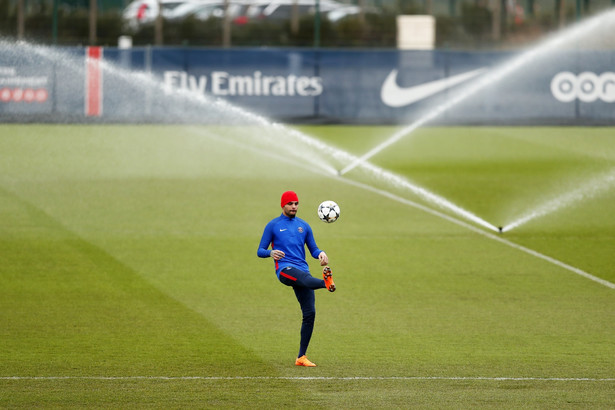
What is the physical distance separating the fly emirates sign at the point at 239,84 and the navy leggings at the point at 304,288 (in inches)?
906

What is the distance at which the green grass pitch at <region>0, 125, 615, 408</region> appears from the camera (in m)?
11.2

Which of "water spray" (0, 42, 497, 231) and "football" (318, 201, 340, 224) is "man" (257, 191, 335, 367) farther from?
"water spray" (0, 42, 497, 231)

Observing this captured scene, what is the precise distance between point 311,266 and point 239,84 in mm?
16418

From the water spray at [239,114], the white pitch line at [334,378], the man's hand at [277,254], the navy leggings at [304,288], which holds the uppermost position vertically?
the water spray at [239,114]

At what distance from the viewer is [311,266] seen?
18609 mm

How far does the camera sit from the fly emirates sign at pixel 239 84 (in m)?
34.0

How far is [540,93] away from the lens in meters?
34.7

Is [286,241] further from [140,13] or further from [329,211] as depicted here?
[140,13]

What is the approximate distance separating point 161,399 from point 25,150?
2068 cm

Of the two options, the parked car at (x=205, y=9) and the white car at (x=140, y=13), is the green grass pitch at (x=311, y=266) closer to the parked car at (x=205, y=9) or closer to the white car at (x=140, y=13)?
the white car at (x=140, y=13)

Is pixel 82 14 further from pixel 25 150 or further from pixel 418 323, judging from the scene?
pixel 418 323

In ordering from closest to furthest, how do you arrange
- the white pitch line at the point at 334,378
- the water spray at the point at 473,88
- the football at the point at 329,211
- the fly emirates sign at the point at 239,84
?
the white pitch line at the point at 334,378
the football at the point at 329,211
the water spray at the point at 473,88
the fly emirates sign at the point at 239,84

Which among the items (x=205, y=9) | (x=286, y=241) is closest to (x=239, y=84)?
(x=205, y=9)

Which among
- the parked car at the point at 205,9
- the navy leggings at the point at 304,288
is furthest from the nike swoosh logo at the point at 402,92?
the navy leggings at the point at 304,288
